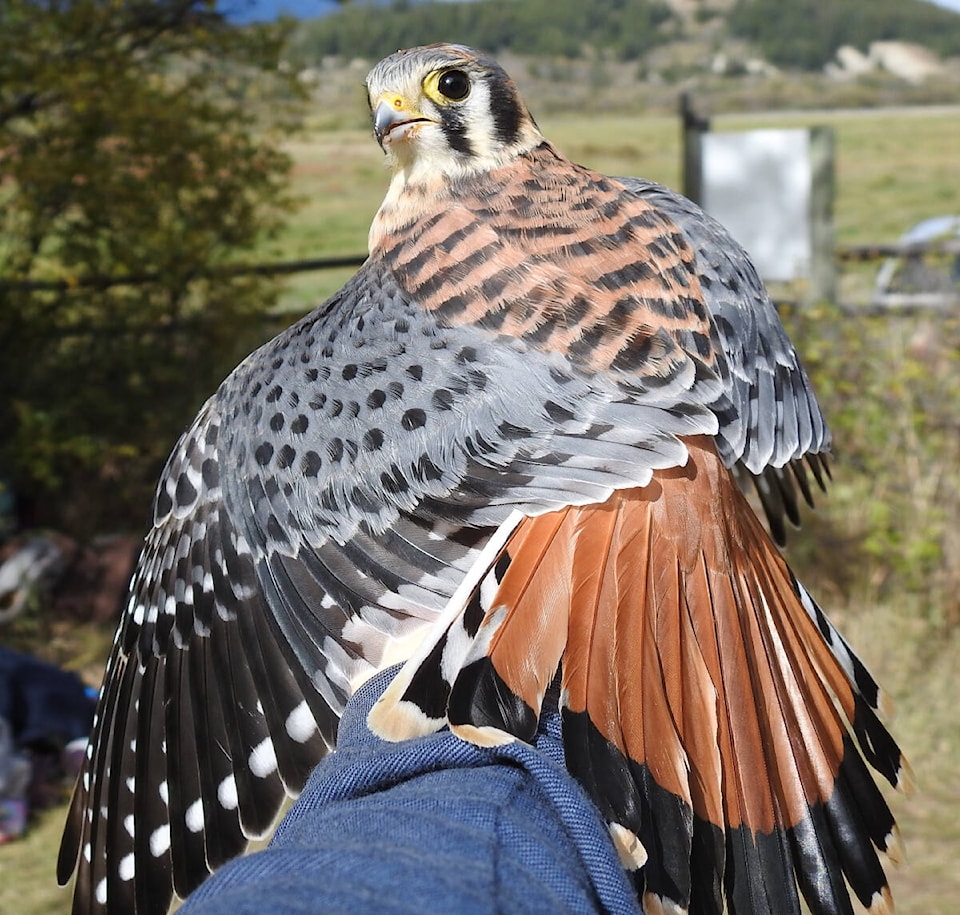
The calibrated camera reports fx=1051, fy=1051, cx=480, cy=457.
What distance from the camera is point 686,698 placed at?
150 centimetres

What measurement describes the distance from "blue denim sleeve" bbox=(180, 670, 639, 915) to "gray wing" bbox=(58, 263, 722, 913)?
33cm

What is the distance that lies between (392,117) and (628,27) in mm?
21648

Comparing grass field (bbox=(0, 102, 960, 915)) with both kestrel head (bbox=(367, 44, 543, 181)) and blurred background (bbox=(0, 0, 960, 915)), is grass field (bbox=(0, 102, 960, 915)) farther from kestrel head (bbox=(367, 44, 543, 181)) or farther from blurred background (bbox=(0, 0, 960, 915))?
kestrel head (bbox=(367, 44, 543, 181))

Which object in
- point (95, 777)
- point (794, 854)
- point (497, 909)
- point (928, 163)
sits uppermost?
point (497, 909)

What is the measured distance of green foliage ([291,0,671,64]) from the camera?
21.8 feet

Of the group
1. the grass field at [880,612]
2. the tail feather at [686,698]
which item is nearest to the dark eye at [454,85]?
the grass field at [880,612]

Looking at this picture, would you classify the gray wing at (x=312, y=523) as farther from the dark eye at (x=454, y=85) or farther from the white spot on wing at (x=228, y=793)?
the dark eye at (x=454, y=85)

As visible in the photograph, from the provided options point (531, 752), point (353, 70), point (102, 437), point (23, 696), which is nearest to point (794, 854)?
point (531, 752)

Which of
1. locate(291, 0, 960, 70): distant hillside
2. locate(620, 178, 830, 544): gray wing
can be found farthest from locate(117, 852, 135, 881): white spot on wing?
locate(291, 0, 960, 70): distant hillside

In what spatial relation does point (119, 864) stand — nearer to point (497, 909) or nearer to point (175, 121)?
point (497, 909)

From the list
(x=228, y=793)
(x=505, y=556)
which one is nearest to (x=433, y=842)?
(x=505, y=556)

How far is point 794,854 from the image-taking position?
1540 millimetres

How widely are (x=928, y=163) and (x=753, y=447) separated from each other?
75.3ft

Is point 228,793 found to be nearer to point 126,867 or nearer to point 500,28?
point 126,867
